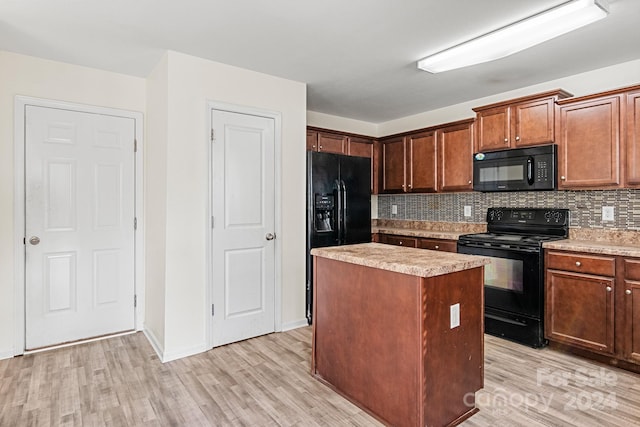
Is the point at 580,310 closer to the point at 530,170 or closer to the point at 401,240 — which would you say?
the point at 530,170

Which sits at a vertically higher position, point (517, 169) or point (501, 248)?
point (517, 169)

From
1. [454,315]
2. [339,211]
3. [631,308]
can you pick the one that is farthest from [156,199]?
[631,308]

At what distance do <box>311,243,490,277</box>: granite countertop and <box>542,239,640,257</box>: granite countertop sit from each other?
1314 mm

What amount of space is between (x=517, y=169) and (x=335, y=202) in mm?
1818

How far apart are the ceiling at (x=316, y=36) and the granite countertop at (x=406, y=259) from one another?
5.00ft

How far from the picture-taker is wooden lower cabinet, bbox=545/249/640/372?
265 cm

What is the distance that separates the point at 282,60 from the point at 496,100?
2.52 m

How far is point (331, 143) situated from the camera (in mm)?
4574

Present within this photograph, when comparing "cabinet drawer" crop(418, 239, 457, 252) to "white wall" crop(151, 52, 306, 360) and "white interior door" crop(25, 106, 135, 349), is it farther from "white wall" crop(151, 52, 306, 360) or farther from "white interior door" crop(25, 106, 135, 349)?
"white interior door" crop(25, 106, 135, 349)

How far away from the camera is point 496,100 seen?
4086 mm

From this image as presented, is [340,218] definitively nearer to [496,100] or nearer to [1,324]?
[496,100]

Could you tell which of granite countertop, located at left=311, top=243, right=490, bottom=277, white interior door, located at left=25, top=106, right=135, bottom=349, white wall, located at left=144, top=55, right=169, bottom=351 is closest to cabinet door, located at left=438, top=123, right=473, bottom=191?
granite countertop, located at left=311, top=243, right=490, bottom=277

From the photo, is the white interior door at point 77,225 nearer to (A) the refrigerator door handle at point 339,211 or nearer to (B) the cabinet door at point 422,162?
(A) the refrigerator door handle at point 339,211

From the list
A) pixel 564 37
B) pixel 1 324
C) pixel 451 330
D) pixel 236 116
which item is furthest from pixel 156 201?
pixel 564 37
